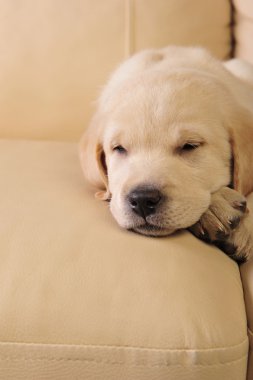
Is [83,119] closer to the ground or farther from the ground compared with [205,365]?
farther from the ground

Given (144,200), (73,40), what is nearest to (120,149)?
(144,200)

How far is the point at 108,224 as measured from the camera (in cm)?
128

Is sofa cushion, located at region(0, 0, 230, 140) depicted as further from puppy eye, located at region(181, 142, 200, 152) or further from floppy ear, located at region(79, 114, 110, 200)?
puppy eye, located at region(181, 142, 200, 152)

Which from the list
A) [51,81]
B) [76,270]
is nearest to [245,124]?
[76,270]

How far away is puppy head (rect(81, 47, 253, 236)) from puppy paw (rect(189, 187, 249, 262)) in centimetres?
3

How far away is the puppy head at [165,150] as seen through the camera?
4.15 feet

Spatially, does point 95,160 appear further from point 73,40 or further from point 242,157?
point 73,40

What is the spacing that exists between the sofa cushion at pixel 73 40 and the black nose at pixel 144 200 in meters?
0.93

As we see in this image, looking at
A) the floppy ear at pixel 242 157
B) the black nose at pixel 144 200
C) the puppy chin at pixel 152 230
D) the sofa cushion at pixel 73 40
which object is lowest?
the puppy chin at pixel 152 230

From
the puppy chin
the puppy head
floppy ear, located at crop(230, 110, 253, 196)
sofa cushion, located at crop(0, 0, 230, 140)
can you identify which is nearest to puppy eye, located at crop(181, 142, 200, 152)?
the puppy head

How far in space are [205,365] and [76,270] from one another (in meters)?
0.31

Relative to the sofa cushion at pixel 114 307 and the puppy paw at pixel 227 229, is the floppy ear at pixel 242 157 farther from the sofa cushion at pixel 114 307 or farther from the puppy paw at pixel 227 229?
the sofa cushion at pixel 114 307

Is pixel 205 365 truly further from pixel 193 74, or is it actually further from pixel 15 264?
pixel 193 74

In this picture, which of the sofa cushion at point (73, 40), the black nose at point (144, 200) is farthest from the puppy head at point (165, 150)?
the sofa cushion at point (73, 40)
